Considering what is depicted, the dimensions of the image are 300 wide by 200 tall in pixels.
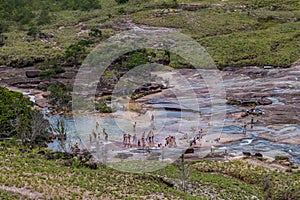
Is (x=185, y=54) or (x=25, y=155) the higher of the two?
(x=185, y=54)

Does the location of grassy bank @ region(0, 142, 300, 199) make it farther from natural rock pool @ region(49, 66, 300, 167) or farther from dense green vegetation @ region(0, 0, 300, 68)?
dense green vegetation @ region(0, 0, 300, 68)

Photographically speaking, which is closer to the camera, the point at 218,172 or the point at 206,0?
the point at 218,172

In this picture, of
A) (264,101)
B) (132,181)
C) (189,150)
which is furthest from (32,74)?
(132,181)

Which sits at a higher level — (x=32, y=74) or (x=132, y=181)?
(x=32, y=74)

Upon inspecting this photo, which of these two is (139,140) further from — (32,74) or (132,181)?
(32,74)

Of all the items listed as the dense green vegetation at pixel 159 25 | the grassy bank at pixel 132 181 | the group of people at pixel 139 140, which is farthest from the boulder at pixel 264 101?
the grassy bank at pixel 132 181

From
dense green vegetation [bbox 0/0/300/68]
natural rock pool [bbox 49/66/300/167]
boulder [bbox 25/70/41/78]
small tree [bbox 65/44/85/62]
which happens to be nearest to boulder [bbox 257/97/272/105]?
natural rock pool [bbox 49/66/300/167]

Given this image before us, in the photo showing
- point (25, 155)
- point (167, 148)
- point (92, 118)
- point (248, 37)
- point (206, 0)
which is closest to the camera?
point (25, 155)

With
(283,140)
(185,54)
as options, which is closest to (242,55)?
(185,54)

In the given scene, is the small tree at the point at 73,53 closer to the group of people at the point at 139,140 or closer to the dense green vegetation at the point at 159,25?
the dense green vegetation at the point at 159,25

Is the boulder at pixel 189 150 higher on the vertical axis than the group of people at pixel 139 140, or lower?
lower

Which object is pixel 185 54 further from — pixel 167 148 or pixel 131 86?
pixel 167 148
